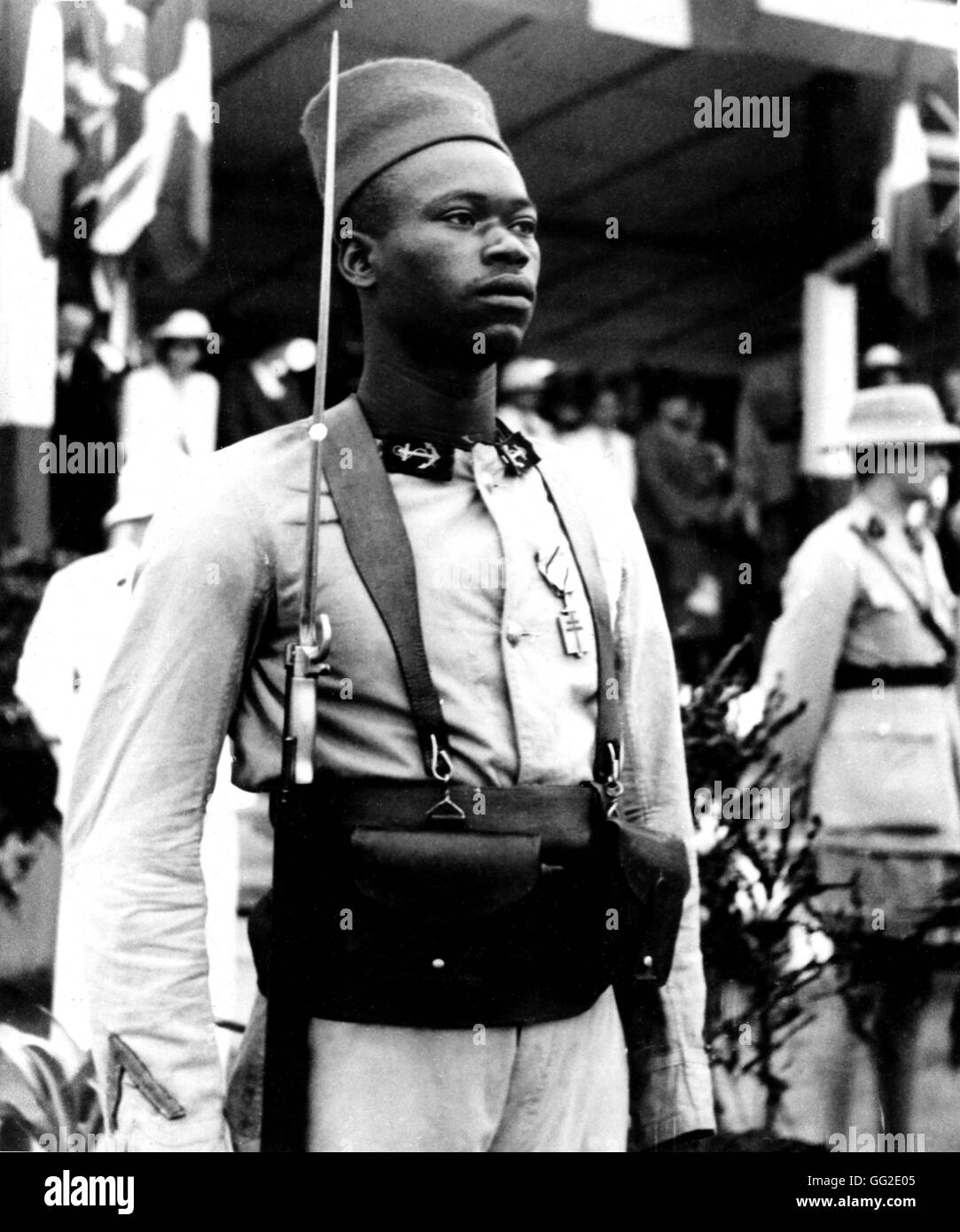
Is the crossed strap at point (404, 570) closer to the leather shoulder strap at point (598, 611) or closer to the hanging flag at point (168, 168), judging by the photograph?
the leather shoulder strap at point (598, 611)

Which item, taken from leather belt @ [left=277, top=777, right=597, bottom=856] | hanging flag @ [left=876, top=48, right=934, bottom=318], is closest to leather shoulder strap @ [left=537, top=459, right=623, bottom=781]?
leather belt @ [left=277, top=777, right=597, bottom=856]

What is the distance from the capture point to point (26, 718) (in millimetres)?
3064

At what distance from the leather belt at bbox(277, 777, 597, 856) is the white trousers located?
206mm

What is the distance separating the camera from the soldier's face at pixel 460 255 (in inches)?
77.0

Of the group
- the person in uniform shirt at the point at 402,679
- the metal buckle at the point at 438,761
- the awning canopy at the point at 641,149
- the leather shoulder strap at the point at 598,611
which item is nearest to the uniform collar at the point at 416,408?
the person in uniform shirt at the point at 402,679

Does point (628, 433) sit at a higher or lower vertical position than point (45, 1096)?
higher

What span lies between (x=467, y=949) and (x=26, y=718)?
143 cm

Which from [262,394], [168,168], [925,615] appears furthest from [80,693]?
[925,615]

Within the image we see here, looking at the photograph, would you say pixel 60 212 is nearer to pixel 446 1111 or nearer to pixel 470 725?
pixel 470 725

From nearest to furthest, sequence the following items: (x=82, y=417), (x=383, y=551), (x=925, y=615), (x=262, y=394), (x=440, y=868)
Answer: (x=440, y=868) → (x=383, y=551) → (x=82, y=417) → (x=262, y=394) → (x=925, y=615)

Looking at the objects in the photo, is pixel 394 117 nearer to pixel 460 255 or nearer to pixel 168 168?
pixel 460 255

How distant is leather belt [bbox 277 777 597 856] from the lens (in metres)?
1.84

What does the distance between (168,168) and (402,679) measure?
1417 mm

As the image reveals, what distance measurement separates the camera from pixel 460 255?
196 centimetres
